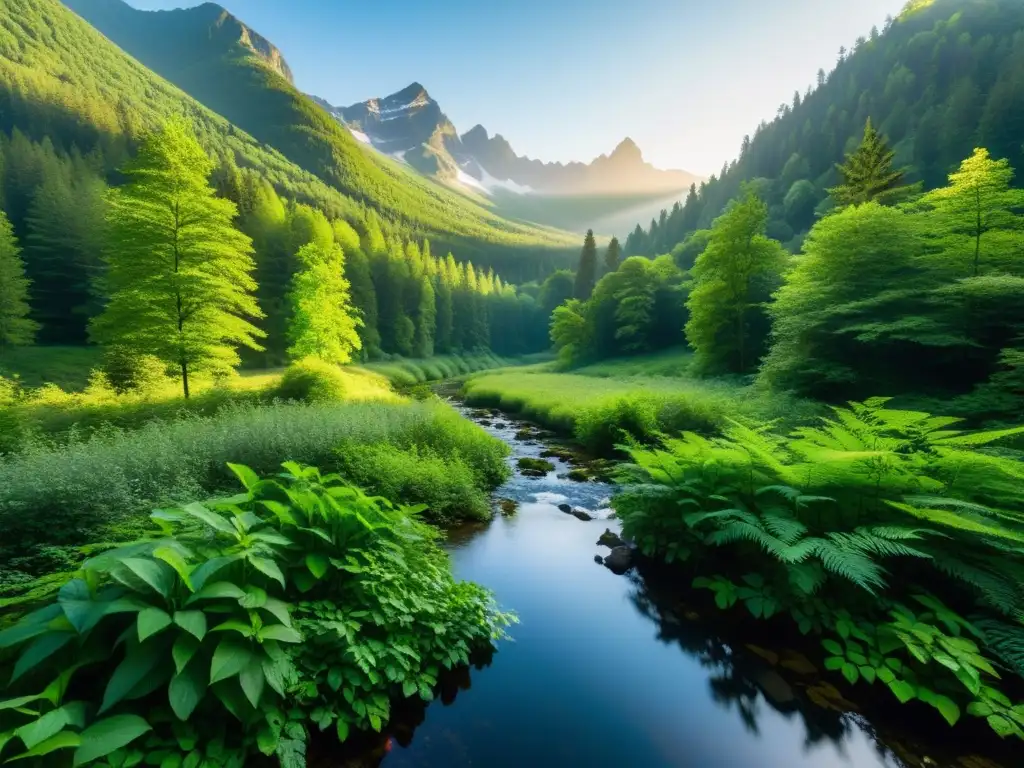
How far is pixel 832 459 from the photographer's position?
5918mm

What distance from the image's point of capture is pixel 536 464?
16641mm

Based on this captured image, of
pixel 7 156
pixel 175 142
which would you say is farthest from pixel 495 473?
pixel 7 156

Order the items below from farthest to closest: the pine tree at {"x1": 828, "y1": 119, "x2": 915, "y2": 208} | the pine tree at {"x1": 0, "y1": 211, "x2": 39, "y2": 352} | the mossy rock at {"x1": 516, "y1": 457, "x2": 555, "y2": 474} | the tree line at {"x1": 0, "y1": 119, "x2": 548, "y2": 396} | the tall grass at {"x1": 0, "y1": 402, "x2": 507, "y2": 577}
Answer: the pine tree at {"x1": 828, "y1": 119, "x2": 915, "y2": 208}, the pine tree at {"x1": 0, "y1": 211, "x2": 39, "y2": 352}, the tree line at {"x1": 0, "y1": 119, "x2": 548, "y2": 396}, the mossy rock at {"x1": 516, "y1": 457, "x2": 555, "y2": 474}, the tall grass at {"x1": 0, "y1": 402, "x2": 507, "y2": 577}

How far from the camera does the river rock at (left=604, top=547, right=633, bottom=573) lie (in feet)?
29.5

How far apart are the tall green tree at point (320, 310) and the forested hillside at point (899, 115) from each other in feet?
213

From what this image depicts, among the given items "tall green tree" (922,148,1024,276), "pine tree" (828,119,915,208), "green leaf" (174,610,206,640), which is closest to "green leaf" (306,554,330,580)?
"green leaf" (174,610,206,640)

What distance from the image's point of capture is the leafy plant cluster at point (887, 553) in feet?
15.6

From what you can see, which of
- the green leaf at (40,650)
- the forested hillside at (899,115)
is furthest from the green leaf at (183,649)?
the forested hillside at (899,115)

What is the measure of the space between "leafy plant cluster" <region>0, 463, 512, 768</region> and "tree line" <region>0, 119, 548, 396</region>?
1623 centimetres

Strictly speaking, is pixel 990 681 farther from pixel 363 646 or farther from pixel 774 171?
pixel 774 171

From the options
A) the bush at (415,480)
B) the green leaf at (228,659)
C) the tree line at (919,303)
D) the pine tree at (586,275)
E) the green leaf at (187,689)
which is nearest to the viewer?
the green leaf at (187,689)

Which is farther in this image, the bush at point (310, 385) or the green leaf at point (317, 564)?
the bush at point (310, 385)

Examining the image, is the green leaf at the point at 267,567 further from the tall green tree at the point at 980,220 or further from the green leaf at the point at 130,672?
the tall green tree at the point at 980,220

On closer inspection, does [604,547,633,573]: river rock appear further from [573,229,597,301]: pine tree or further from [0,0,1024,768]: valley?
[573,229,597,301]: pine tree
